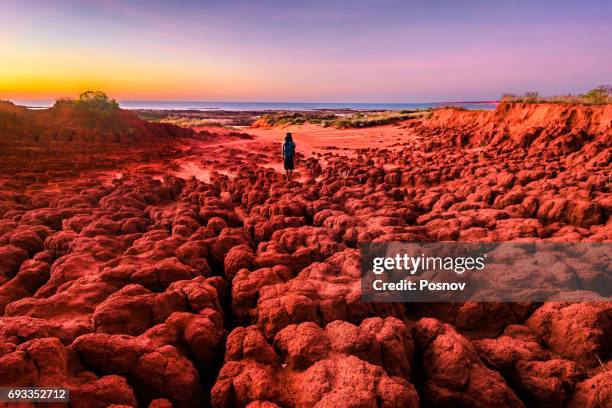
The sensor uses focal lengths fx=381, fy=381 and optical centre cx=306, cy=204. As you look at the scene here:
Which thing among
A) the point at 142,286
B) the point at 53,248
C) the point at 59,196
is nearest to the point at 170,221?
the point at 53,248

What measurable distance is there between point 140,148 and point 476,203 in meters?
15.9

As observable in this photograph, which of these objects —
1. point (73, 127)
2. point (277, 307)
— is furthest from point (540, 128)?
point (73, 127)

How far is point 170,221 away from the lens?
5.78m

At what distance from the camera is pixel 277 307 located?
10.8 ft

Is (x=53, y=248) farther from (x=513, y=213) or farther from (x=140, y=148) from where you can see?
(x=140, y=148)

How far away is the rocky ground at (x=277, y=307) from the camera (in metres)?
2.58

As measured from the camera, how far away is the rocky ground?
102 inches

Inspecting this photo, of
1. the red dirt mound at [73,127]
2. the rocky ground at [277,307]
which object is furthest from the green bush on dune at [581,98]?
the red dirt mound at [73,127]

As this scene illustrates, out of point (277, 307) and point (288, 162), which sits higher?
point (288, 162)

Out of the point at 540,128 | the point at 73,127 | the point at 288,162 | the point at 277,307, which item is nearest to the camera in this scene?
the point at 277,307

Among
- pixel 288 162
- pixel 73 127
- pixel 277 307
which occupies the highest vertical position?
pixel 73 127

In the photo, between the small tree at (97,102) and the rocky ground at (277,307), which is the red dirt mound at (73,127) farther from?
the rocky ground at (277,307)

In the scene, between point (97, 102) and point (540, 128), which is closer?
point (540, 128)

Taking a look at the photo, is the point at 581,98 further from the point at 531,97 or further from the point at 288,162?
the point at 288,162
